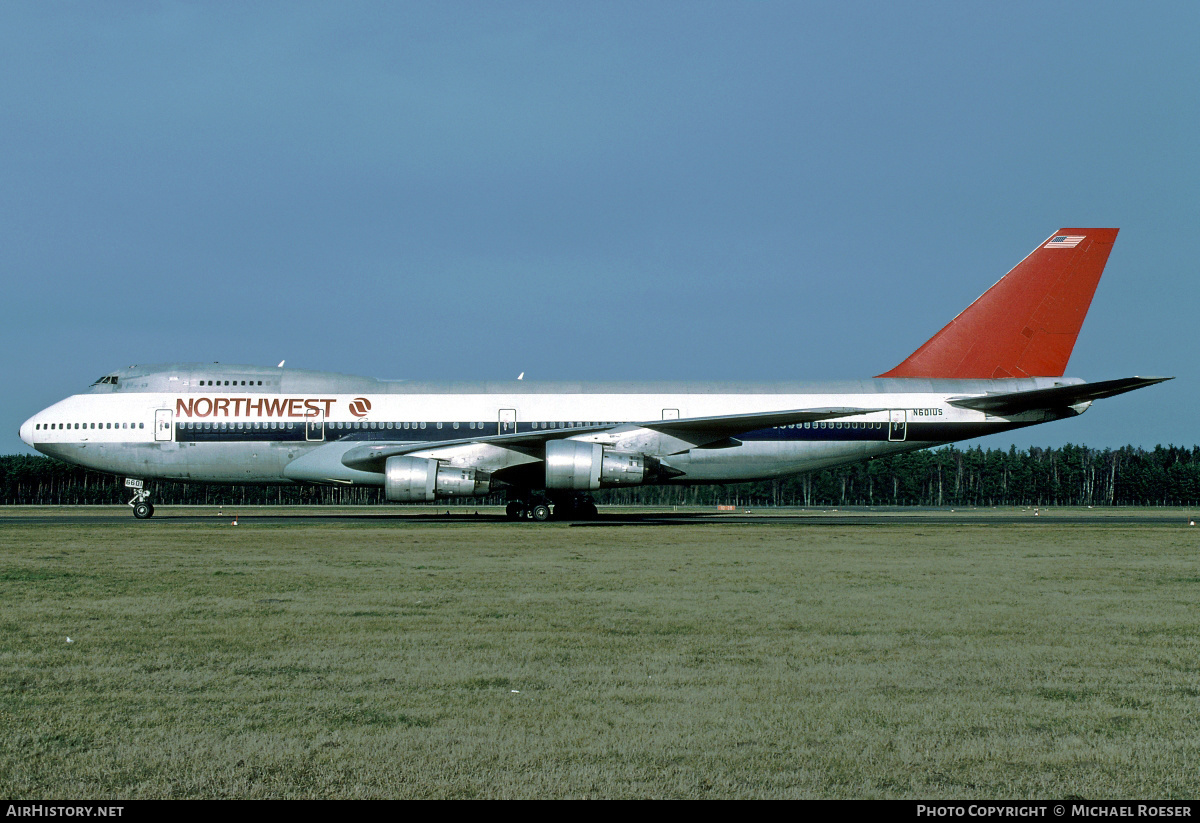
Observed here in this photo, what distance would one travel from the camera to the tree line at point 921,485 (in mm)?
85688

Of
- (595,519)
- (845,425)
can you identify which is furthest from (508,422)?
(845,425)

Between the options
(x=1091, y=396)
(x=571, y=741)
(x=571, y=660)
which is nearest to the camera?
(x=571, y=741)

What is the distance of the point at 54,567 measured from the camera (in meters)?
12.5

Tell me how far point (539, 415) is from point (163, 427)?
10736mm

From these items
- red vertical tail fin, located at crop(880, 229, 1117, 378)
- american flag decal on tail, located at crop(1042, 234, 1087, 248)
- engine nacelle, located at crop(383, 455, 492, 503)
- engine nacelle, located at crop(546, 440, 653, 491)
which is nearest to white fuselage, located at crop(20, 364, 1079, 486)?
red vertical tail fin, located at crop(880, 229, 1117, 378)

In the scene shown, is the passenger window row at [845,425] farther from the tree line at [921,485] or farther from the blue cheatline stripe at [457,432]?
the tree line at [921,485]

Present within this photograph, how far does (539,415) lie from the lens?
26828 mm

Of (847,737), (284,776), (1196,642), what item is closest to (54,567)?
(284,776)

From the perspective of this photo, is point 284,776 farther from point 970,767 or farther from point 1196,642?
point 1196,642

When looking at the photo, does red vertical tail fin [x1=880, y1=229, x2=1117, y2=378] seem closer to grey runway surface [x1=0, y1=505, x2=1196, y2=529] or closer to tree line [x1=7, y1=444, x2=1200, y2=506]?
grey runway surface [x1=0, y1=505, x2=1196, y2=529]

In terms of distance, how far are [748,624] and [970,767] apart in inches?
147

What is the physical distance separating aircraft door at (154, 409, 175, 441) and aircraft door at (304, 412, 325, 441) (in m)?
3.82

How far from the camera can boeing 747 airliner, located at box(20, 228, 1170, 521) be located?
26188mm

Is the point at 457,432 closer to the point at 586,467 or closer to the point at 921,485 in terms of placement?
the point at 586,467
